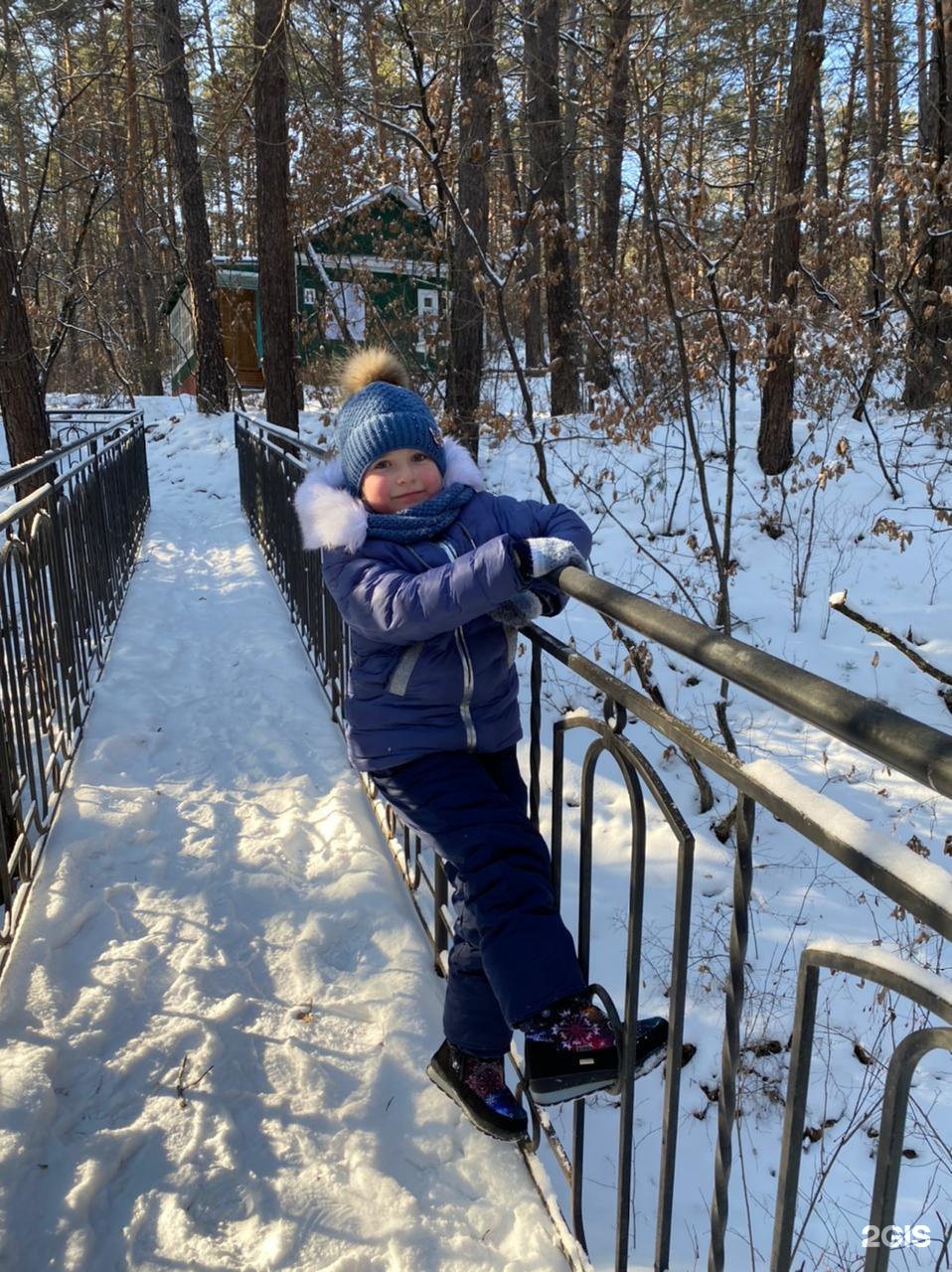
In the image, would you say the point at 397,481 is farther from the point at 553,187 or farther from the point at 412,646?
the point at 553,187

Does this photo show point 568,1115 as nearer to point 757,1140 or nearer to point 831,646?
point 757,1140

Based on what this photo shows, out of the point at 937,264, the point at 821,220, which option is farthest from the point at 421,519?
the point at 937,264

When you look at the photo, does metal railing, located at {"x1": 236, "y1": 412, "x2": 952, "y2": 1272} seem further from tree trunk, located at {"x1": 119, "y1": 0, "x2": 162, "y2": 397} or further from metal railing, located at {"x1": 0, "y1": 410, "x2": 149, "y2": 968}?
tree trunk, located at {"x1": 119, "y1": 0, "x2": 162, "y2": 397}

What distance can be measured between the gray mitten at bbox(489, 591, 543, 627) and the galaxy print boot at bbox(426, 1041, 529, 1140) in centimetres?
96

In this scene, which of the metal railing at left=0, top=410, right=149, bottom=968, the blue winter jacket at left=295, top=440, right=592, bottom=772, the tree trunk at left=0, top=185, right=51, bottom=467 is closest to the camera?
the blue winter jacket at left=295, top=440, right=592, bottom=772

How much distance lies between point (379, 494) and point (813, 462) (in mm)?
6953

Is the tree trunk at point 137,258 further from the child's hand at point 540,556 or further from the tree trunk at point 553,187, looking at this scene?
the child's hand at point 540,556

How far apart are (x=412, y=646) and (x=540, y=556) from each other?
1.42 feet

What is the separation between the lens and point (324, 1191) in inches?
78.5

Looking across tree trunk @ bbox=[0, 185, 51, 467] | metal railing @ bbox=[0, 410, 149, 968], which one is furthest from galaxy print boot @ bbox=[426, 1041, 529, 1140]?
tree trunk @ bbox=[0, 185, 51, 467]

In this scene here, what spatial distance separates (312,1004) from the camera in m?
2.60

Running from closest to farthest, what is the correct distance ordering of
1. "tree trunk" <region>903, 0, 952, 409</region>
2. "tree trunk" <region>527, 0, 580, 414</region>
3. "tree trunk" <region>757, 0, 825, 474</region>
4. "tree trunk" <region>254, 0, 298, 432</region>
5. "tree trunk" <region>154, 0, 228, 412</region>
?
"tree trunk" <region>527, 0, 580, 414</region> < "tree trunk" <region>757, 0, 825, 474</region> < "tree trunk" <region>903, 0, 952, 409</region> < "tree trunk" <region>254, 0, 298, 432</region> < "tree trunk" <region>154, 0, 228, 412</region>

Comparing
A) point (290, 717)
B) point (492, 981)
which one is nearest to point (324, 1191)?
point (492, 981)

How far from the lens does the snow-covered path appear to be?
74.8 inches
